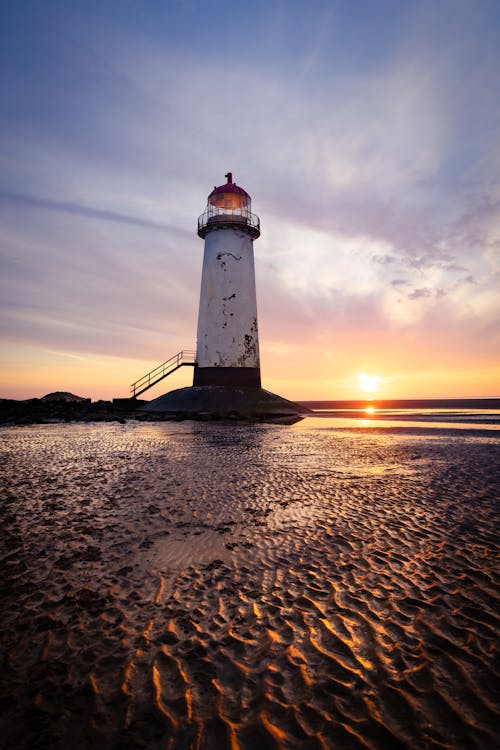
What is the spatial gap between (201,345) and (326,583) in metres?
25.8

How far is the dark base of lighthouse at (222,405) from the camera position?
24.5 metres

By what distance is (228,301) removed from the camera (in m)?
28.2

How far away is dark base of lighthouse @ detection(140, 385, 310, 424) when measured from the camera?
24.5 metres

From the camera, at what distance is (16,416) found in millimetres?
24250

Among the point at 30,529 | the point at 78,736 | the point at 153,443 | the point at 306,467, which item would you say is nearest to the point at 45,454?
the point at 153,443

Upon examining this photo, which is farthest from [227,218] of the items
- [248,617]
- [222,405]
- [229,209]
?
[248,617]

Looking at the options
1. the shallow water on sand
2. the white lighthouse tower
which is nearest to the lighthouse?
the white lighthouse tower

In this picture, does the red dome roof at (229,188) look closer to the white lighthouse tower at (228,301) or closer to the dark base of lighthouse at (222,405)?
the white lighthouse tower at (228,301)

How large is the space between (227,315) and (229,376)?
174 inches

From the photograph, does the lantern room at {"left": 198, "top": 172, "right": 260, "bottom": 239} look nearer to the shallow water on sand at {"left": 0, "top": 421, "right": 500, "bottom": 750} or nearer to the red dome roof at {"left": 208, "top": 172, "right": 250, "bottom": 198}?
the red dome roof at {"left": 208, "top": 172, "right": 250, "bottom": 198}

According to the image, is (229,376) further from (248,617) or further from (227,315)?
(248,617)

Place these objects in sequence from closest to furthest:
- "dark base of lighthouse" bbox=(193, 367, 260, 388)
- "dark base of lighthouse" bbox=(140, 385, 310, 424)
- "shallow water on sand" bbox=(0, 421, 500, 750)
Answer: "shallow water on sand" bbox=(0, 421, 500, 750) < "dark base of lighthouse" bbox=(140, 385, 310, 424) < "dark base of lighthouse" bbox=(193, 367, 260, 388)

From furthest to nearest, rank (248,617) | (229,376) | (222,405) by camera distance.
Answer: (229,376)
(222,405)
(248,617)

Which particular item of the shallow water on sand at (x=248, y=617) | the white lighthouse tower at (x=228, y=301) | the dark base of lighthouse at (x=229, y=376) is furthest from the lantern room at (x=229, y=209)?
the shallow water on sand at (x=248, y=617)
